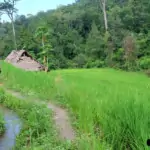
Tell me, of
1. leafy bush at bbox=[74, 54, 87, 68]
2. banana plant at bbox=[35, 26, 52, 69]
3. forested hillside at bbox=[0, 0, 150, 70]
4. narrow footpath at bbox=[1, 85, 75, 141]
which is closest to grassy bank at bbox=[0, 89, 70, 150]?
narrow footpath at bbox=[1, 85, 75, 141]

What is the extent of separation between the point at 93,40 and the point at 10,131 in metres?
21.2

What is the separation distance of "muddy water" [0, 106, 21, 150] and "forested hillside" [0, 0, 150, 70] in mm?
15508

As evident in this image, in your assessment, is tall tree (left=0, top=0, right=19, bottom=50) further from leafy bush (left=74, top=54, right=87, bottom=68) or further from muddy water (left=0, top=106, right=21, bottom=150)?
muddy water (left=0, top=106, right=21, bottom=150)

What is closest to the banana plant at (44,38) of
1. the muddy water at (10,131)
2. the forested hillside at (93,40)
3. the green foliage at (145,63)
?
the forested hillside at (93,40)

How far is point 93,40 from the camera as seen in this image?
27891mm

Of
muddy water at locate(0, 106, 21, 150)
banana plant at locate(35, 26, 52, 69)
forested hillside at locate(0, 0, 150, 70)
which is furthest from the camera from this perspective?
forested hillside at locate(0, 0, 150, 70)

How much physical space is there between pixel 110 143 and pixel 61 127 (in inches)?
78.8

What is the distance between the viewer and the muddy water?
6.43m

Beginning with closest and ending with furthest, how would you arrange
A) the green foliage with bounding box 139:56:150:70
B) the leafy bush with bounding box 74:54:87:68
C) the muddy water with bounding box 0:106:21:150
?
the muddy water with bounding box 0:106:21:150
the green foliage with bounding box 139:56:150:70
the leafy bush with bounding box 74:54:87:68

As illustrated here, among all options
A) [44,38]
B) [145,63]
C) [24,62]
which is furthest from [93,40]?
[24,62]

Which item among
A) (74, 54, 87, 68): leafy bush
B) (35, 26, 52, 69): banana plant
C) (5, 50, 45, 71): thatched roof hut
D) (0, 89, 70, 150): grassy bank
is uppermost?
(35, 26, 52, 69): banana plant

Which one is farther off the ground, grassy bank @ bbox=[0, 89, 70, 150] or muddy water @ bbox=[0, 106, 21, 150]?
grassy bank @ bbox=[0, 89, 70, 150]

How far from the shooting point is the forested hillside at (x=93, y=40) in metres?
24.5

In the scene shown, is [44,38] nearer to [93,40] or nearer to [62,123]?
[93,40]
